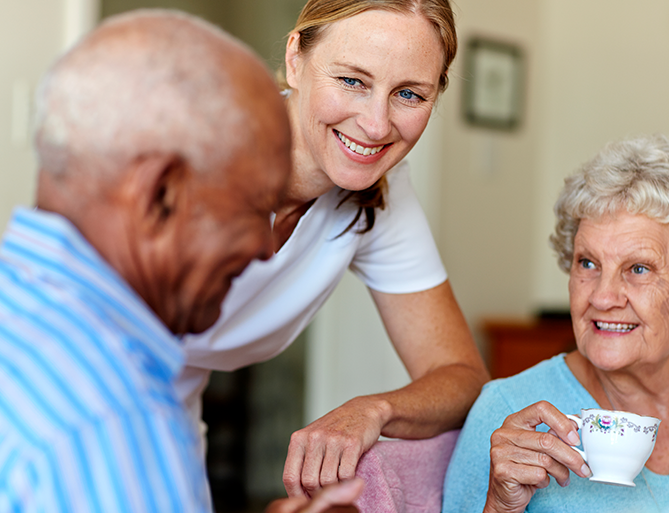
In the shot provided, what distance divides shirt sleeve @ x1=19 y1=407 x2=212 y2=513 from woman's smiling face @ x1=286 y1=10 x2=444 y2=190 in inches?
30.6

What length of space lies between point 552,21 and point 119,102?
12.9 ft

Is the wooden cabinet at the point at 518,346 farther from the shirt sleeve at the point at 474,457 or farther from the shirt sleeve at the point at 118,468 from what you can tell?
the shirt sleeve at the point at 118,468

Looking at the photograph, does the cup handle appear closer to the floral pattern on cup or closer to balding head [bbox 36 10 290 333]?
the floral pattern on cup

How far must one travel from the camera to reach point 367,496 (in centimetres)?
126

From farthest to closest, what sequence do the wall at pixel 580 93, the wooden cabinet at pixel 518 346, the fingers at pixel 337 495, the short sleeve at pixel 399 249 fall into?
the wall at pixel 580 93 < the wooden cabinet at pixel 518 346 < the short sleeve at pixel 399 249 < the fingers at pixel 337 495

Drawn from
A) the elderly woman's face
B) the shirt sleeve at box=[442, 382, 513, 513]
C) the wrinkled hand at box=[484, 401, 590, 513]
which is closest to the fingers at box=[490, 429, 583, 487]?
the wrinkled hand at box=[484, 401, 590, 513]

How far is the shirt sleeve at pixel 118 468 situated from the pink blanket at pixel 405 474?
707mm

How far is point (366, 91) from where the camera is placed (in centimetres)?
127

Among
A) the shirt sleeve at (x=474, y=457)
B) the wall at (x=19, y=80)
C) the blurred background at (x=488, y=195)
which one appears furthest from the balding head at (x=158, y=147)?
the blurred background at (x=488, y=195)

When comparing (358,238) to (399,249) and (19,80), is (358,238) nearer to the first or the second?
(399,249)

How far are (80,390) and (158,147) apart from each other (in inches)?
7.7

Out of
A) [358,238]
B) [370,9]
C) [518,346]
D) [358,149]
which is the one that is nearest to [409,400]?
[358,238]

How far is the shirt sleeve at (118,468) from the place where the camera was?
0.54m

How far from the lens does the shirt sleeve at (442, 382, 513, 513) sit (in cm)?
137
